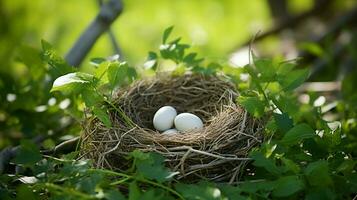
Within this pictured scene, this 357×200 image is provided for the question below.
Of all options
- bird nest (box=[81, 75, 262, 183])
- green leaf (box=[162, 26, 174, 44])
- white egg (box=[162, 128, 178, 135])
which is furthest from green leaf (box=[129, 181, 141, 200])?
green leaf (box=[162, 26, 174, 44])

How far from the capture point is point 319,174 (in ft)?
4.13

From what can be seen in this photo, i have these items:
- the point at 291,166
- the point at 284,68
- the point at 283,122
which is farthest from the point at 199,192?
the point at 284,68

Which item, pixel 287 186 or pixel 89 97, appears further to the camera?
pixel 89 97

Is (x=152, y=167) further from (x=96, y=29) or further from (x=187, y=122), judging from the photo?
(x=96, y=29)

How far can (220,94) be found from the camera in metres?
1.81

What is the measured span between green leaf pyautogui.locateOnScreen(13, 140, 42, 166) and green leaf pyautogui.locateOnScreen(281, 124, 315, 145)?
60 centimetres

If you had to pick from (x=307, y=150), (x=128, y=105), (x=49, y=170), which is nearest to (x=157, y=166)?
(x=49, y=170)

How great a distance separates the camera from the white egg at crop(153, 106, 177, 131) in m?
1.72

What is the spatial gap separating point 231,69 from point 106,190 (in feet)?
2.62

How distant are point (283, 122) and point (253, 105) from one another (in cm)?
9

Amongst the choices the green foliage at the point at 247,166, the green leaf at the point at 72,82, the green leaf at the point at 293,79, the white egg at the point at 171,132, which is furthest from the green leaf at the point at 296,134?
the green leaf at the point at 72,82

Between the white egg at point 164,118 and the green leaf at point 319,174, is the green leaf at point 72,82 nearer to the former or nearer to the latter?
the white egg at point 164,118

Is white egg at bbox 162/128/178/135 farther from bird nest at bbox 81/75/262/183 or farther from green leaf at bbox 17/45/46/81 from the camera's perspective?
green leaf at bbox 17/45/46/81

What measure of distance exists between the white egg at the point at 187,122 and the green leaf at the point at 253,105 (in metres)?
0.28
